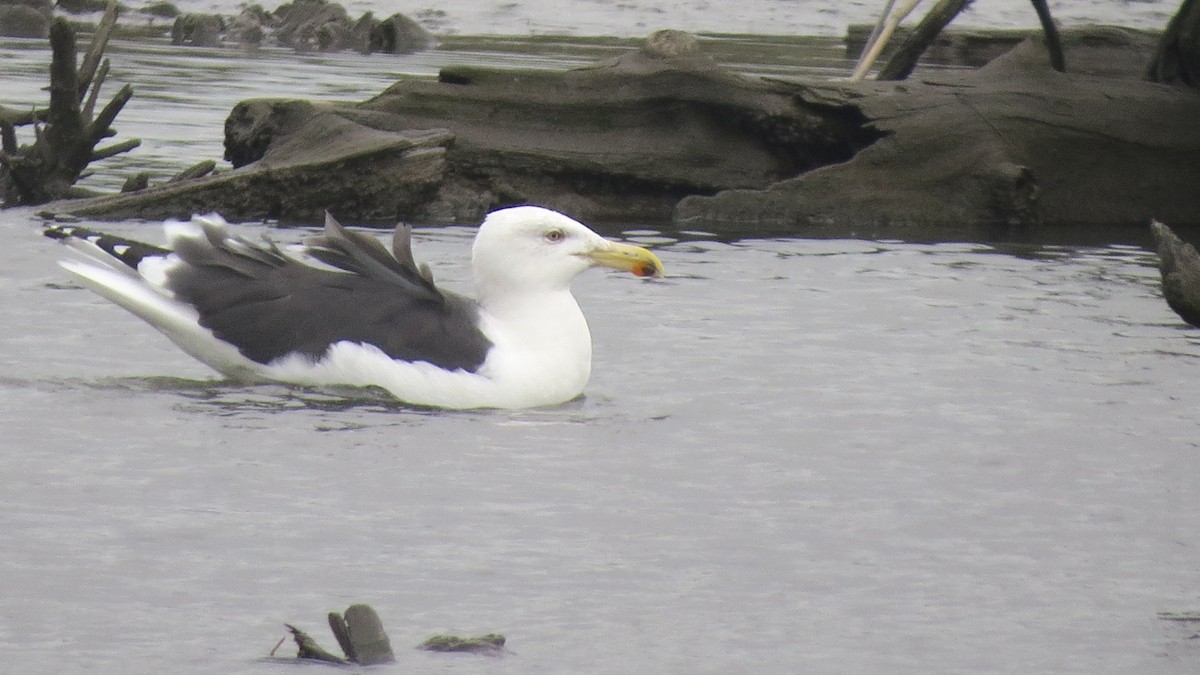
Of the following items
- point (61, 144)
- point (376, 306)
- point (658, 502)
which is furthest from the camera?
point (61, 144)

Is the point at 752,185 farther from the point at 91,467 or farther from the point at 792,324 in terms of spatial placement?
the point at 91,467

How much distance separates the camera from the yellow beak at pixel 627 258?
8.28 m

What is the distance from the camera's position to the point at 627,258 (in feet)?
27.4

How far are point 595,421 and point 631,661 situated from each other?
2.70 m

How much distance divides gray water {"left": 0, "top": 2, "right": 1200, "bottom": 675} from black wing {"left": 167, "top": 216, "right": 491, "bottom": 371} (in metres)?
0.25

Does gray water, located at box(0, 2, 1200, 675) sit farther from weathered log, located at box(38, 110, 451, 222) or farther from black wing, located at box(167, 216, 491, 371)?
weathered log, located at box(38, 110, 451, 222)

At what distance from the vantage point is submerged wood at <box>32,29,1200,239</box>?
12859 mm

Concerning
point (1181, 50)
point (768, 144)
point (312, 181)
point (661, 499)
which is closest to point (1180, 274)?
point (661, 499)

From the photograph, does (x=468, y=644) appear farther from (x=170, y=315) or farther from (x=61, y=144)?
(x=61, y=144)

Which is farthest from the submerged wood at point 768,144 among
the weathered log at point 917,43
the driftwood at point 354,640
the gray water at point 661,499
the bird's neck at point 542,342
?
the driftwood at point 354,640

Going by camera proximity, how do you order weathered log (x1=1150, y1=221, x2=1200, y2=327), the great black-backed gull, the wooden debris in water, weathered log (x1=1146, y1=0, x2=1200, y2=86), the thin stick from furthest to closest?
the thin stick, weathered log (x1=1146, y1=0, x2=1200, y2=86), weathered log (x1=1150, y1=221, x2=1200, y2=327), the great black-backed gull, the wooden debris in water

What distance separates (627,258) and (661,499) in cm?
177

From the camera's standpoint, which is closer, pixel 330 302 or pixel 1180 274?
pixel 330 302

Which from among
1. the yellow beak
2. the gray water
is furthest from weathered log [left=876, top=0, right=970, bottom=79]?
the yellow beak
